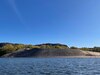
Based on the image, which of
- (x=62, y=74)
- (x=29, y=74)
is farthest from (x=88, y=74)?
(x=29, y=74)

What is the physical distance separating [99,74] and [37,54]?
529 ft

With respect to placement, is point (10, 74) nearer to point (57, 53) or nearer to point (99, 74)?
point (99, 74)

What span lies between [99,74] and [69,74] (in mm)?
5186

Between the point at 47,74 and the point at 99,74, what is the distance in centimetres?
905

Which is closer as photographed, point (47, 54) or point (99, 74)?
point (99, 74)

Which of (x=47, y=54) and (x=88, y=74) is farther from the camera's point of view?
(x=47, y=54)

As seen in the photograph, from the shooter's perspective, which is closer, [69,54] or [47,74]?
[47,74]

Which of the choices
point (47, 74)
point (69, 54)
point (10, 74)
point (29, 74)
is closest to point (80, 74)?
point (47, 74)

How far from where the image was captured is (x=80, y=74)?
133ft

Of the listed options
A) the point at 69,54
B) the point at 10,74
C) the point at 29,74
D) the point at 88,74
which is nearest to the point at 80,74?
the point at 88,74

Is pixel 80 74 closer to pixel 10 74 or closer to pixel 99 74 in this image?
pixel 99 74

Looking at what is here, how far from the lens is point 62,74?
4066 centimetres

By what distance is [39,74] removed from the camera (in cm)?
4100

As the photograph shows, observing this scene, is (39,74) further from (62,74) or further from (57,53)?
(57,53)
